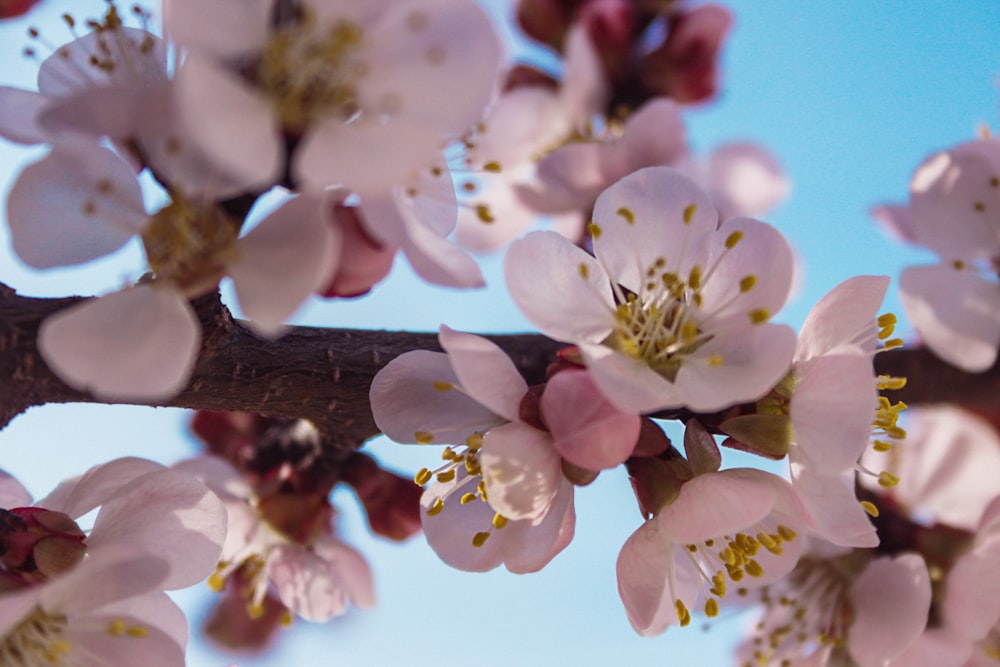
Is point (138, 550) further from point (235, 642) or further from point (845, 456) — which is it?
point (235, 642)

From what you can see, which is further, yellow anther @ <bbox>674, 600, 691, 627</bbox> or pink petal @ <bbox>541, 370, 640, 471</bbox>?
yellow anther @ <bbox>674, 600, 691, 627</bbox>

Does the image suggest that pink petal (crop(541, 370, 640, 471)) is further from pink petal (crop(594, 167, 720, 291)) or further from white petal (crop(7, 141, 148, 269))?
white petal (crop(7, 141, 148, 269))

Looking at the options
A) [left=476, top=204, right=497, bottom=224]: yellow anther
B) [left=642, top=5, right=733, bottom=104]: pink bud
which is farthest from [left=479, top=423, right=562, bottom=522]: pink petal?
[left=642, top=5, right=733, bottom=104]: pink bud

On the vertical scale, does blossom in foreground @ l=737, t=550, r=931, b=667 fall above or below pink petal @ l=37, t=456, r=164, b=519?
below

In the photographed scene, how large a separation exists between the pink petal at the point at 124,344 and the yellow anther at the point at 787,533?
2.02 feet

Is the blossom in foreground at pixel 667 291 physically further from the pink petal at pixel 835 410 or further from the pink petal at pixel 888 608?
the pink petal at pixel 888 608

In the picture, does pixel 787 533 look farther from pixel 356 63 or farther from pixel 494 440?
pixel 356 63

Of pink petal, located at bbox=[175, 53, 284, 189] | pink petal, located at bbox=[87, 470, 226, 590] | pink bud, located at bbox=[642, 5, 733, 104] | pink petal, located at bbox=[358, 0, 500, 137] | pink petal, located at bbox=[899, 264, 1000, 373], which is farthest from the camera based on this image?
pink bud, located at bbox=[642, 5, 733, 104]

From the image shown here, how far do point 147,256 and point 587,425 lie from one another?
0.41 metres

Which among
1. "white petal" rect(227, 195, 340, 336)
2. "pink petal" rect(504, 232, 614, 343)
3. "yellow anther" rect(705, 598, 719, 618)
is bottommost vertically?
Answer: "yellow anther" rect(705, 598, 719, 618)

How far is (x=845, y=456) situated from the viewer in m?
0.80

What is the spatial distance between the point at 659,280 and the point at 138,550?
1.91ft

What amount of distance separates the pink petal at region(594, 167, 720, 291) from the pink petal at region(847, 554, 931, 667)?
545 millimetres

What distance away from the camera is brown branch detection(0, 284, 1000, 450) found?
83 centimetres
